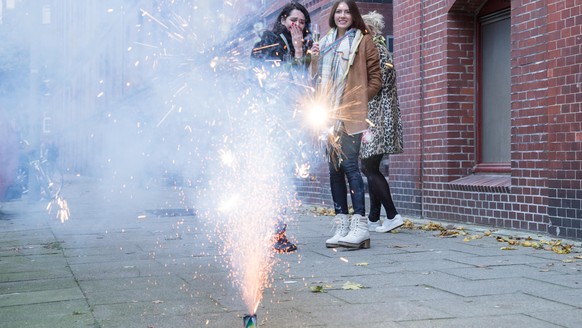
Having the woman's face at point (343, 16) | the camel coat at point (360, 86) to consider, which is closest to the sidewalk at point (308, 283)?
the camel coat at point (360, 86)

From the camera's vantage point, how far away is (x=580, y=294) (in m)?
4.78

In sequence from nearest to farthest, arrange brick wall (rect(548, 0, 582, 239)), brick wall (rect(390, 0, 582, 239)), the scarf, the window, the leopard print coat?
the scarf, brick wall (rect(548, 0, 582, 239)), brick wall (rect(390, 0, 582, 239)), the leopard print coat, the window

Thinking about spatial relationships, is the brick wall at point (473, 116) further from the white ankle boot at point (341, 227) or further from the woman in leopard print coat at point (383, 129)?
the white ankle boot at point (341, 227)

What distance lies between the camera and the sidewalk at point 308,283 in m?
4.22

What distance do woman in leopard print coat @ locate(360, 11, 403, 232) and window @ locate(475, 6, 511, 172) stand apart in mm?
1679

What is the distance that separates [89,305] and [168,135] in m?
21.3

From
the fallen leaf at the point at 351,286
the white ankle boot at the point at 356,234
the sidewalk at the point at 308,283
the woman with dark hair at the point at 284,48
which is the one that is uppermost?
the woman with dark hair at the point at 284,48

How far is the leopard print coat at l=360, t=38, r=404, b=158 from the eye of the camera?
823 cm

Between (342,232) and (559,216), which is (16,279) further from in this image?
(559,216)

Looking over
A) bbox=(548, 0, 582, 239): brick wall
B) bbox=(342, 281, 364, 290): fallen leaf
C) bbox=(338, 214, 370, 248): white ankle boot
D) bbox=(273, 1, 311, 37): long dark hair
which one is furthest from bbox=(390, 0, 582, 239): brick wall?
bbox=(342, 281, 364, 290): fallen leaf

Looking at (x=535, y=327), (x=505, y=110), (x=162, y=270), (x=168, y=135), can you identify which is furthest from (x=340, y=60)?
(x=168, y=135)

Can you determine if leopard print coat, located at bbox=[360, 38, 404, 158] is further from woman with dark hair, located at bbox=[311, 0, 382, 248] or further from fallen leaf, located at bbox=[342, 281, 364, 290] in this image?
fallen leaf, located at bbox=[342, 281, 364, 290]

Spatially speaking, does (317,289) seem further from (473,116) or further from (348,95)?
(473,116)

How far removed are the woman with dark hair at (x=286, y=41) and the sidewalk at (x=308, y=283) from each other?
1.71m
